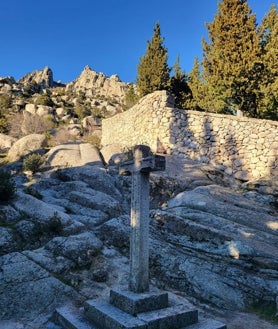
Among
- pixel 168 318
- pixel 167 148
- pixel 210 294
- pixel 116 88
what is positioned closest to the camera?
pixel 168 318

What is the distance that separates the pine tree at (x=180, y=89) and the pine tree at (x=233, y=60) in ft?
11.4

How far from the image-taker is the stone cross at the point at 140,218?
5.54 metres

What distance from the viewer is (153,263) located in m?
7.74

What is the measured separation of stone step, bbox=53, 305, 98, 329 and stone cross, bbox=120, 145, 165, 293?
3.03 ft

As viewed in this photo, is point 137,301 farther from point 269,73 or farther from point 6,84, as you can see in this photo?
point 6,84

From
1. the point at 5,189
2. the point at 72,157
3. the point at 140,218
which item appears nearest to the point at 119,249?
the point at 140,218

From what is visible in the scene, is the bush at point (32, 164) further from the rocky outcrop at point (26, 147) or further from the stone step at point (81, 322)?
the stone step at point (81, 322)

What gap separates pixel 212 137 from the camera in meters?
16.6

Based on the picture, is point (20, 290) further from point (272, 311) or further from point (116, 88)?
point (116, 88)

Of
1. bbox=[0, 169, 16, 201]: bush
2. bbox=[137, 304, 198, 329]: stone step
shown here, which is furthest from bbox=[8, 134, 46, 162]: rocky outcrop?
bbox=[137, 304, 198, 329]: stone step

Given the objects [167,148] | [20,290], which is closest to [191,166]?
[167,148]

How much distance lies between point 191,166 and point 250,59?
7.38 m

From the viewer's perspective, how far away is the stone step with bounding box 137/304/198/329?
482 cm

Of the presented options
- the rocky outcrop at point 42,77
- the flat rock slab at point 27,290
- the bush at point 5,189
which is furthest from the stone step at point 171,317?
the rocky outcrop at point 42,77
